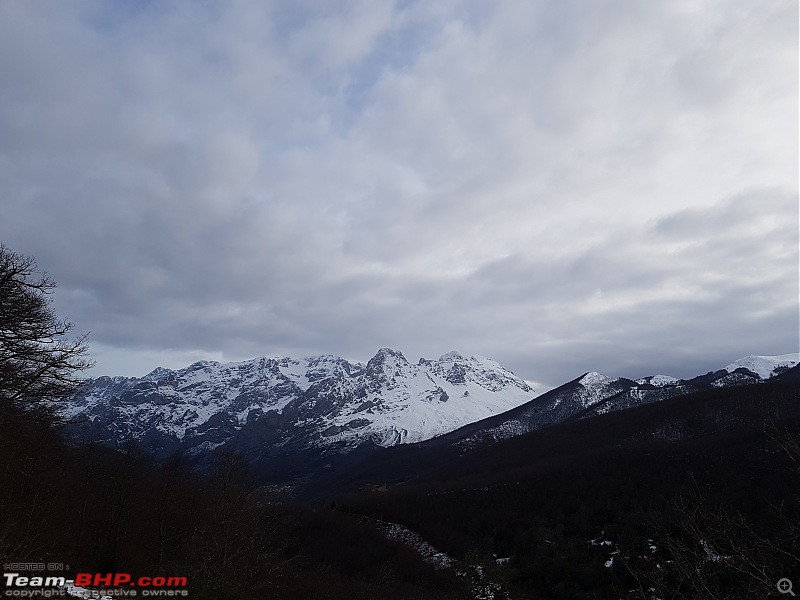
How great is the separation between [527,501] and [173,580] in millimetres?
111281

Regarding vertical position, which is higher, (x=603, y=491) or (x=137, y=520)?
(x=137, y=520)

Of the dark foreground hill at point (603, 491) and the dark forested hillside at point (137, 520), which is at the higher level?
the dark forested hillside at point (137, 520)

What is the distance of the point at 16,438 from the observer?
17.8m

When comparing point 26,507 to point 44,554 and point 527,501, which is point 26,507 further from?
point 527,501

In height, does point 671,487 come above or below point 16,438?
below

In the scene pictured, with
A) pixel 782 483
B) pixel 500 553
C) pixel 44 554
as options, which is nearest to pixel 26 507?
pixel 44 554

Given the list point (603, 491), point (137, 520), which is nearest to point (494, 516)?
point (603, 491)
